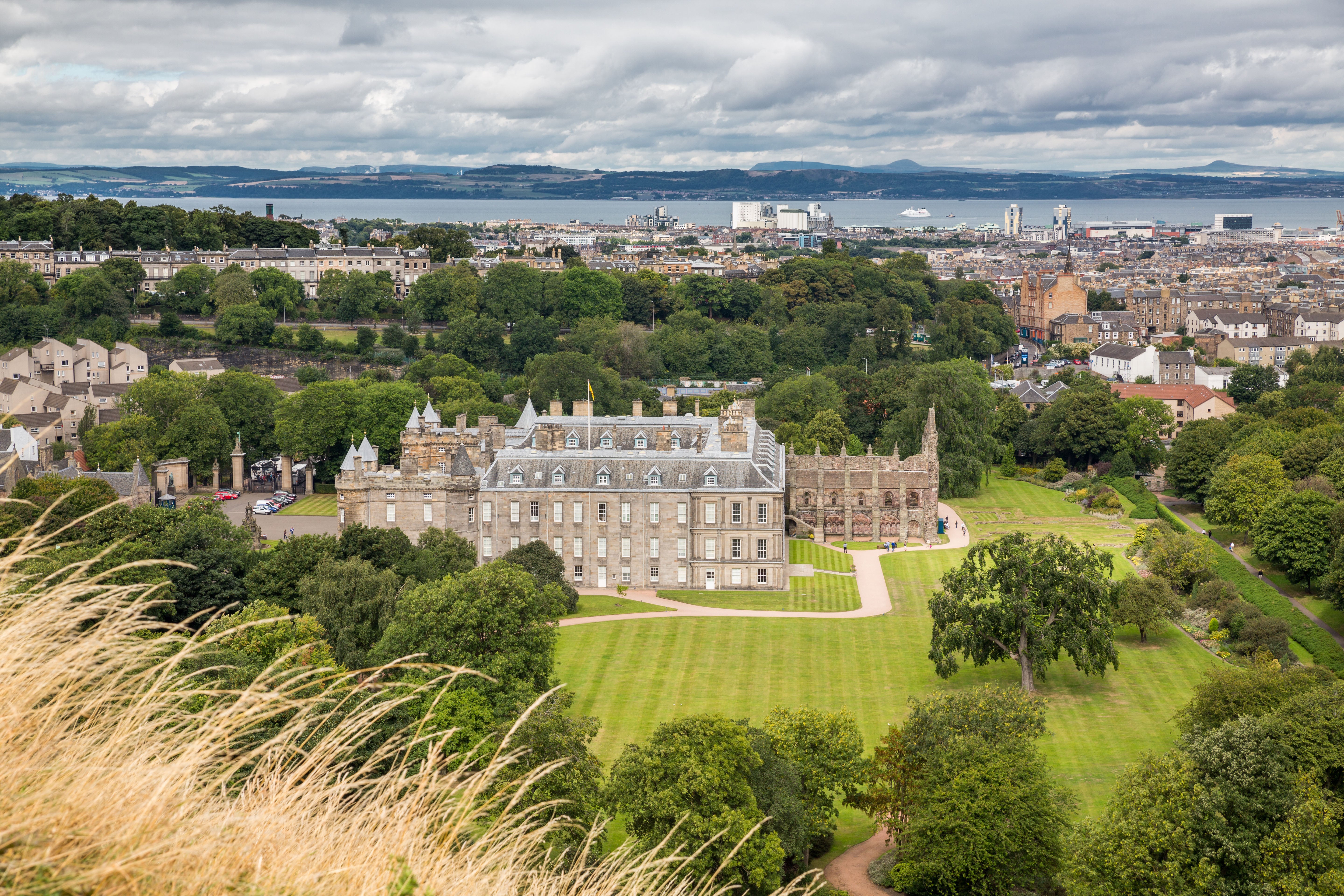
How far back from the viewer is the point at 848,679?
5031cm

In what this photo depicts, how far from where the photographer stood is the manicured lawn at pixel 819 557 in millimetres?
69188

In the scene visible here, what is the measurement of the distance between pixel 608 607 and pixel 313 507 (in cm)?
3043

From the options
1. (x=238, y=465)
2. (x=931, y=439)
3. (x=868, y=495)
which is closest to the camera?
(x=868, y=495)

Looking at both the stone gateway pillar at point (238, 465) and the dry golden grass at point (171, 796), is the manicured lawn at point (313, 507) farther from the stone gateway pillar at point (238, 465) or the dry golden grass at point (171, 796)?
the dry golden grass at point (171, 796)

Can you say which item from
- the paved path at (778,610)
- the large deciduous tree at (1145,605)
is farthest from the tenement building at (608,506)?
the large deciduous tree at (1145,605)

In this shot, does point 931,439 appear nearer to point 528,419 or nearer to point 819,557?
point 819,557

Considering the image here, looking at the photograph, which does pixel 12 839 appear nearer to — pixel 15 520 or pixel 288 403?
pixel 15 520

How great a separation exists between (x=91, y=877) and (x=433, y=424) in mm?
59707

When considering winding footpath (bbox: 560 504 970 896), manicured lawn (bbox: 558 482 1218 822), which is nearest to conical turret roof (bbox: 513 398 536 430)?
winding footpath (bbox: 560 504 970 896)

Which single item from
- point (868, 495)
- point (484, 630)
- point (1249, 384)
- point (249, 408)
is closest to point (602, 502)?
point (868, 495)

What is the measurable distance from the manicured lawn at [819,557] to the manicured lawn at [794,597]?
8.93ft

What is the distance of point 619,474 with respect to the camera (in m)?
65.1

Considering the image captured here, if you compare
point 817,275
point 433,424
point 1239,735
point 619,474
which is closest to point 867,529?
point 619,474

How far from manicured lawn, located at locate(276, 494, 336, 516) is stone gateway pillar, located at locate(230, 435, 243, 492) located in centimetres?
459
